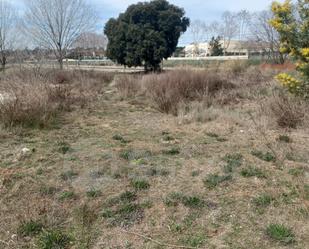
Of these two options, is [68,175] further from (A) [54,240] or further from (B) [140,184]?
(A) [54,240]

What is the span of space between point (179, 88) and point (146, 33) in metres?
13.1

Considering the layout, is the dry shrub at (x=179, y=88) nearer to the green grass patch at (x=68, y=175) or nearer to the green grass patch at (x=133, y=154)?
the green grass patch at (x=133, y=154)

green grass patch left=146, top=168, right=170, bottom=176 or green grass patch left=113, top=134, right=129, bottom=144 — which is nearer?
green grass patch left=146, top=168, right=170, bottom=176

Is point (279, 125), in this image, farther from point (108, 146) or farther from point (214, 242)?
point (214, 242)

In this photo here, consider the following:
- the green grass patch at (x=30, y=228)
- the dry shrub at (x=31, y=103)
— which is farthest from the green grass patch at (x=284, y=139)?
the dry shrub at (x=31, y=103)

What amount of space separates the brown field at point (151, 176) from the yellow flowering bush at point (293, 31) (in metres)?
1.26

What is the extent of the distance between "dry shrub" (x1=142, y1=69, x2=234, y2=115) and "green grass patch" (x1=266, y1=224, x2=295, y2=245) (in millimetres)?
5436

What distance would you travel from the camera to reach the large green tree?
21.7 metres

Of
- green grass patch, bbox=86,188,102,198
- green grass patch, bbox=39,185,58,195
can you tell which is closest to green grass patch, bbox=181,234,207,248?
green grass patch, bbox=86,188,102,198

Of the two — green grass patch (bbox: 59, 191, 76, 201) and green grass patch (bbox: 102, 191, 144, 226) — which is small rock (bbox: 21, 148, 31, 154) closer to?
green grass patch (bbox: 59, 191, 76, 201)

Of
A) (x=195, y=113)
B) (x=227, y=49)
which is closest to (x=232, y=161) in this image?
(x=195, y=113)

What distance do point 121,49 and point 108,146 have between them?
59.5ft

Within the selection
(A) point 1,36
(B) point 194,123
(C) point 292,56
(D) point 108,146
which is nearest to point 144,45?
(A) point 1,36

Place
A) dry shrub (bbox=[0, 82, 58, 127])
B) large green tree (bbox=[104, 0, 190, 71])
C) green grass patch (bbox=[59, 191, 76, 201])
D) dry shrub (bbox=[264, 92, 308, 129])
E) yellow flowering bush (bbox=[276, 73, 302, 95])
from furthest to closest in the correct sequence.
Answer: large green tree (bbox=[104, 0, 190, 71])
dry shrub (bbox=[264, 92, 308, 129])
dry shrub (bbox=[0, 82, 58, 127])
yellow flowering bush (bbox=[276, 73, 302, 95])
green grass patch (bbox=[59, 191, 76, 201])
